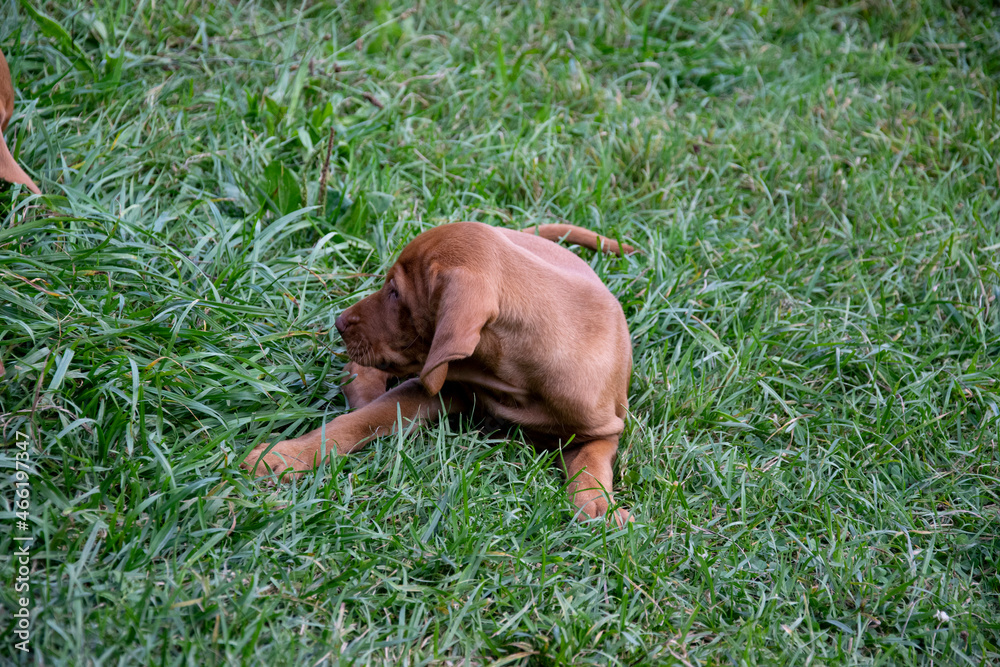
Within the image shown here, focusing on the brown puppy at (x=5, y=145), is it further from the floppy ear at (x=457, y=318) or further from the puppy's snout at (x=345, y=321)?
the floppy ear at (x=457, y=318)

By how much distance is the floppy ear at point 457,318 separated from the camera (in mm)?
2760

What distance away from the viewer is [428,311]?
3121 millimetres

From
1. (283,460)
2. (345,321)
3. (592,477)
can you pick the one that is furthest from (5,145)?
(592,477)

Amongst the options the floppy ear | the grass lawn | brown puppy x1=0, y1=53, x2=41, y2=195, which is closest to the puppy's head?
the floppy ear

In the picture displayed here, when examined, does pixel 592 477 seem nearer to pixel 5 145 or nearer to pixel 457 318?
pixel 457 318

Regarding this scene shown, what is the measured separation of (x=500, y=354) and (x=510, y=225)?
1.51 m

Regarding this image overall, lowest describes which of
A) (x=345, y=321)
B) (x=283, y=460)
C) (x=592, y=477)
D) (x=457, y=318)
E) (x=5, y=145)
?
(x=592, y=477)

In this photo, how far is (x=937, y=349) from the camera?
4148 millimetres

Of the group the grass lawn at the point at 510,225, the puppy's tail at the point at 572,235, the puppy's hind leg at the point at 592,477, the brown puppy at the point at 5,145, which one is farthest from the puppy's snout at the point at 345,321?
the brown puppy at the point at 5,145

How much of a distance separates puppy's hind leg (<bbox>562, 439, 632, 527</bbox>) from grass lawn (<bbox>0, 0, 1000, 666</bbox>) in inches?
4.3

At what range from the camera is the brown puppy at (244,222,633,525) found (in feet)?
10.0

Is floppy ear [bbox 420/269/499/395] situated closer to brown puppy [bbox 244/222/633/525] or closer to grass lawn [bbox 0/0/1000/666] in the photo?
brown puppy [bbox 244/222/633/525]

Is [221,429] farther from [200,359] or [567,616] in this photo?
[567,616]

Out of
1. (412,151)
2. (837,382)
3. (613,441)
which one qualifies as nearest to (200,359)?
(613,441)
